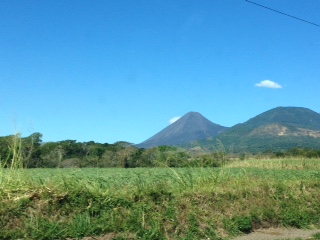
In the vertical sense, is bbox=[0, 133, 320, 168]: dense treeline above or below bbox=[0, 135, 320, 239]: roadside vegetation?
above

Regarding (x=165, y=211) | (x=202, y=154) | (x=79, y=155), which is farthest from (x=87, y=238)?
(x=79, y=155)

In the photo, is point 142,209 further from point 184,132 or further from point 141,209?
point 184,132

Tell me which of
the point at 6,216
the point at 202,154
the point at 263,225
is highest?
the point at 202,154

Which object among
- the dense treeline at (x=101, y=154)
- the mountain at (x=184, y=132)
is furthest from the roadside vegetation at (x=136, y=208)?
the mountain at (x=184, y=132)

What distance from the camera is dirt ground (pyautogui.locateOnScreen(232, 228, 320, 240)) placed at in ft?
30.8

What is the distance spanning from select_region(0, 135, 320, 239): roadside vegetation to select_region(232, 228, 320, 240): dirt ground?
0.20 metres

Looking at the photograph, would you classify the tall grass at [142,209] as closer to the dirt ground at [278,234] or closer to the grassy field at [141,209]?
the grassy field at [141,209]

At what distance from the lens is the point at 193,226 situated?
357 inches

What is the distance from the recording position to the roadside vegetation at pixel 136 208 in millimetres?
8102

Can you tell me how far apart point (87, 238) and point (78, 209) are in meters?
0.85

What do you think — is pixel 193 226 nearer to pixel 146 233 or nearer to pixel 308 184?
pixel 146 233

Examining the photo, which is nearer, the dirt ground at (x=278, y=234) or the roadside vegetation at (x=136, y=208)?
the roadside vegetation at (x=136, y=208)

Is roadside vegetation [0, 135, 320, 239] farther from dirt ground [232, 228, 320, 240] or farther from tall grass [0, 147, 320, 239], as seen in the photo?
dirt ground [232, 228, 320, 240]

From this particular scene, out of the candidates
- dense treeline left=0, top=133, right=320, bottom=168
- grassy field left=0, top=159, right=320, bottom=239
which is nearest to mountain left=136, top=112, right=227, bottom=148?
dense treeline left=0, top=133, right=320, bottom=168
